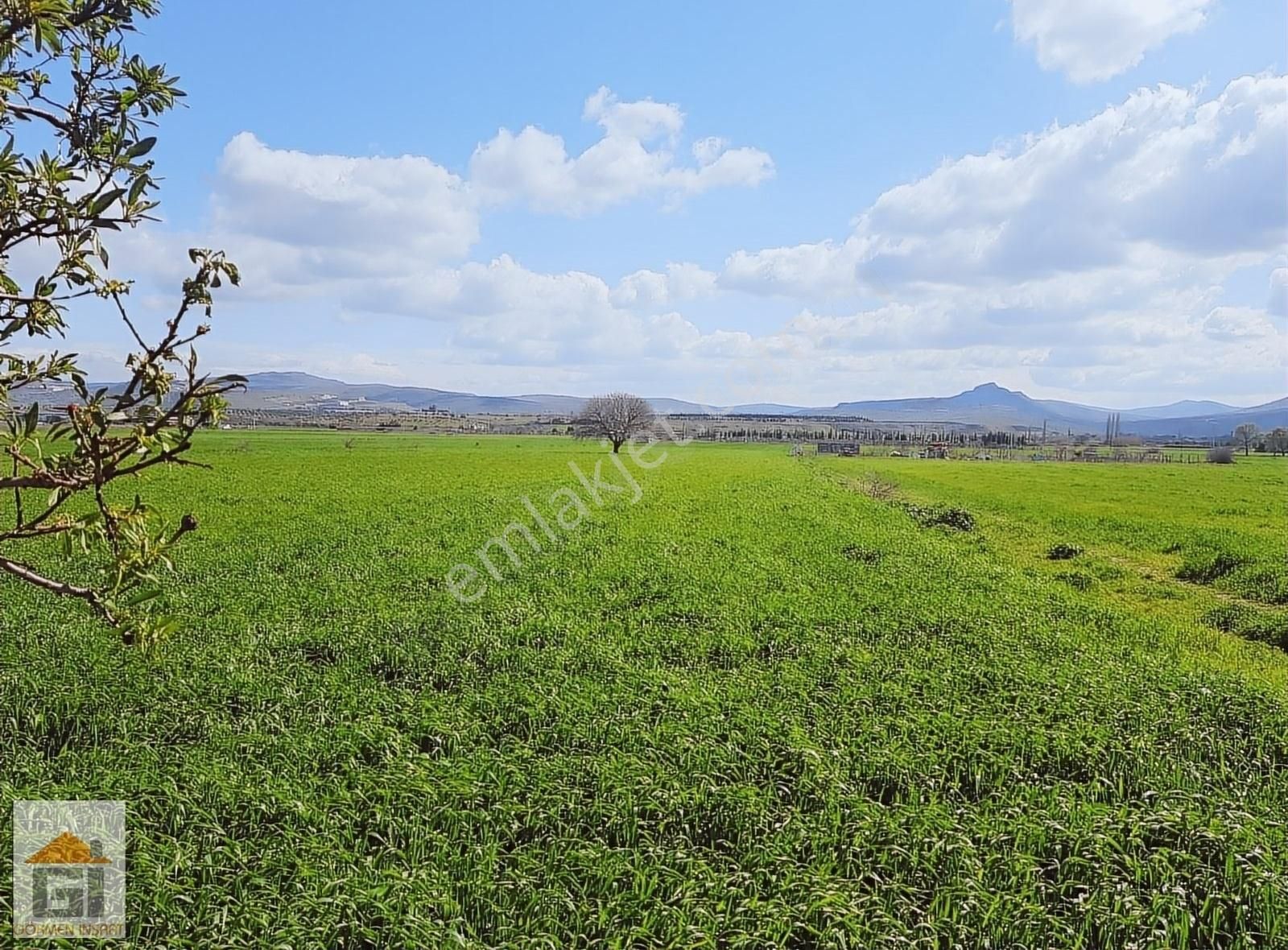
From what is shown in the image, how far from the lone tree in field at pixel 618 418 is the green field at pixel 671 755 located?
55891 mm

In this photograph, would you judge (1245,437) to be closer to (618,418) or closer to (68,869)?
(618,418)

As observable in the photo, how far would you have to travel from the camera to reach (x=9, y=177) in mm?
2043

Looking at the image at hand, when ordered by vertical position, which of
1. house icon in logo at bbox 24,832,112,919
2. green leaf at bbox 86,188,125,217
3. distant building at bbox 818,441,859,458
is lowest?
house icon in logo at bbox 24,832,112,919

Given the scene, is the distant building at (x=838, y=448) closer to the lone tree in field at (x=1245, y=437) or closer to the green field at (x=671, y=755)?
the lone tree in field at (x=1245, y=437)

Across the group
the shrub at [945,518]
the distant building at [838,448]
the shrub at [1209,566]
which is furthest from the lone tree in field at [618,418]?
the shrub at [1209,566]

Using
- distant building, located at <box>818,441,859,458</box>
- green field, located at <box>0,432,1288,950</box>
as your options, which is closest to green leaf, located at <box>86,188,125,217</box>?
green field, located at <box>0,432,1288,950</box>

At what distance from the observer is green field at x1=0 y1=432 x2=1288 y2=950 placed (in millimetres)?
4398

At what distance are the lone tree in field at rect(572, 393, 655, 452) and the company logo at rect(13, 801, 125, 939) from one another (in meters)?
61.3

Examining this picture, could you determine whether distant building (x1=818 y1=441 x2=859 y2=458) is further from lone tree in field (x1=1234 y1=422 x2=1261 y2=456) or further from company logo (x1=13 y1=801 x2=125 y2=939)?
company logo (x1=13 y1=801 x2=125 y2=939)

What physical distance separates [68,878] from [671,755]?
3.84 meters

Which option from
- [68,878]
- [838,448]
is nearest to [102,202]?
[68,878]

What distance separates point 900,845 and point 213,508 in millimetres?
20875

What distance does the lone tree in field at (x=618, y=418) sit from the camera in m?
74.8

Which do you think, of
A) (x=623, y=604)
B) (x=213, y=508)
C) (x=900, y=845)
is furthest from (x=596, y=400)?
(x=900, y=845)
